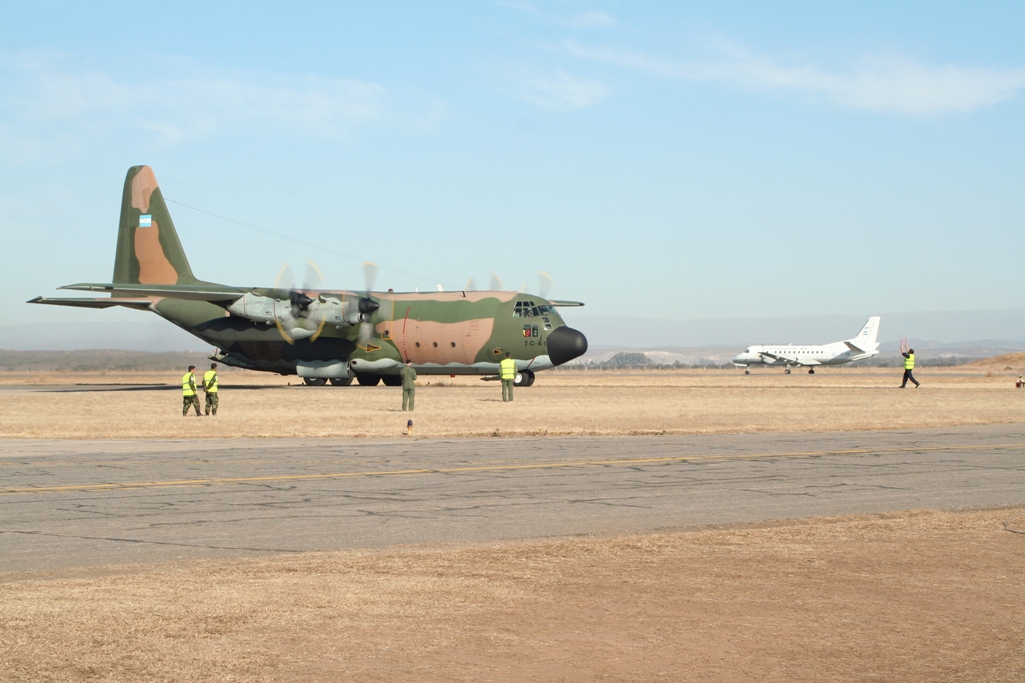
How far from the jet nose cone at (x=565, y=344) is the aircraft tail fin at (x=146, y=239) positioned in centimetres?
1990

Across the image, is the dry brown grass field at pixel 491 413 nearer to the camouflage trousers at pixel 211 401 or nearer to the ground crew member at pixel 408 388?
the ground crew member at pixel 408 388

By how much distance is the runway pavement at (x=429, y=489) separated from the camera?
38.4 feet

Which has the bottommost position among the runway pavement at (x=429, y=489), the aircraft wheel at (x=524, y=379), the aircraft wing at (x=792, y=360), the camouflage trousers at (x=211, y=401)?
the runway pavement at (x=429, y=489)

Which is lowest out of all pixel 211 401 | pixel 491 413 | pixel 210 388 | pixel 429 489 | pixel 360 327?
pixel 429 489

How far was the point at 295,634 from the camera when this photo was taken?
7293mm

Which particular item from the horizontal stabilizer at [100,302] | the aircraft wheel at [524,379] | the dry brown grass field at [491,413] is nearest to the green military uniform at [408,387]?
the dry brown grass field at [491,413]

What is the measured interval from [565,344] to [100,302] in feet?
72.3

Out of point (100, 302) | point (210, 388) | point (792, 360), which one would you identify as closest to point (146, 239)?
point (100, 302)

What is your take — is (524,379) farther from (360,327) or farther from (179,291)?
(179,291)

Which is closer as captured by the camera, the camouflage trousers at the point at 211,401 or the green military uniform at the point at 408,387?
the camouflage trousers at the point at 211,401

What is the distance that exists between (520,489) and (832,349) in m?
102

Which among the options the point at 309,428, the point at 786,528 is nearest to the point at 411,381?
the point at 309,428

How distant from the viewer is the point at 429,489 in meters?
15.8

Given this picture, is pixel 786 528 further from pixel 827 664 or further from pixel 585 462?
pixel 585 462
